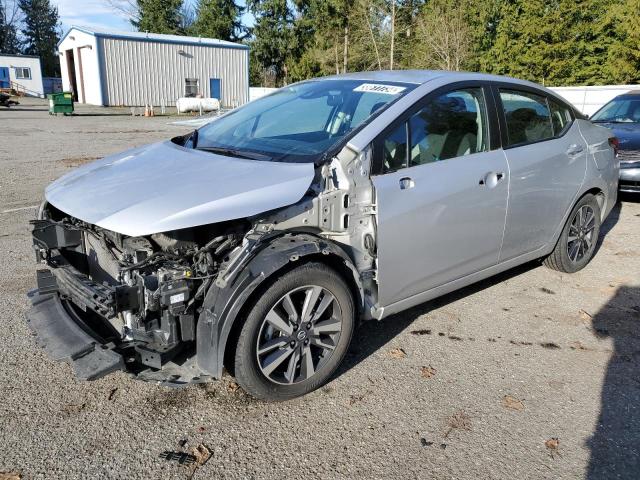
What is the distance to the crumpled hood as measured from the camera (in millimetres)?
2568

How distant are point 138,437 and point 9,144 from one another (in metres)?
14.4

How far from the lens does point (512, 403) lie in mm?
3061

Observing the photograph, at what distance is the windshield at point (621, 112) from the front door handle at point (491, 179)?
6.78 m

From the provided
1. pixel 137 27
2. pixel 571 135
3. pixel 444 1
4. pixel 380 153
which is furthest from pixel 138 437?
pixel 137 27

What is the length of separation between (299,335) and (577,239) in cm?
329

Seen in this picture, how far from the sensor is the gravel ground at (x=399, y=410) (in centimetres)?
254

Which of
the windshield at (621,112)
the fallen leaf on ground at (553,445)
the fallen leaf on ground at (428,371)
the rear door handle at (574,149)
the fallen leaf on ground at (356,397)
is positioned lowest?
the fallen leaf on ground at (356,397)

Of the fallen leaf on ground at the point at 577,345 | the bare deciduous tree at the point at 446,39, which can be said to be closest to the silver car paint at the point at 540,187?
the fallen leaf on ground at the point at 577,345

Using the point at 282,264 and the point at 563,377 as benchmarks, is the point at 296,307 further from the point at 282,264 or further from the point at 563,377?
the point at 563,377

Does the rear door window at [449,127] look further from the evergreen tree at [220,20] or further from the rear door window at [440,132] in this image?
the evergreen tree at [220,20]

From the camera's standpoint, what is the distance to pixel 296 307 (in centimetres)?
295

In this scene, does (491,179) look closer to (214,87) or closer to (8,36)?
(214,87)

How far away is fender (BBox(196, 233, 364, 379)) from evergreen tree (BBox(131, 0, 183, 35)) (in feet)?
206

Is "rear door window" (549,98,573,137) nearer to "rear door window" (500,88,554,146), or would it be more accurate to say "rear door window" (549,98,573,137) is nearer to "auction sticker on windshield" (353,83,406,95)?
"rear door window" (500,88,554,146)
